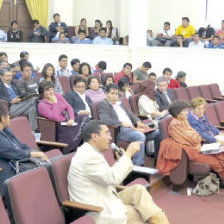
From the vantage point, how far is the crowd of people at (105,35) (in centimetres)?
1004

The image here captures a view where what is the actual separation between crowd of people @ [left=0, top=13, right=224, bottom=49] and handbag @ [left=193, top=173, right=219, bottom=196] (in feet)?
19.6

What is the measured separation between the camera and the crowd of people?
32.9ft

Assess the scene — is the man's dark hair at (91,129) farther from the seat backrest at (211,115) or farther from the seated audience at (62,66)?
the seated audience at (62,66)

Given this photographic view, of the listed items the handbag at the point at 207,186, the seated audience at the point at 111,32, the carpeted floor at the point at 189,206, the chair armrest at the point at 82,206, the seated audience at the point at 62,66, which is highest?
the seated audience at the point at 111,32

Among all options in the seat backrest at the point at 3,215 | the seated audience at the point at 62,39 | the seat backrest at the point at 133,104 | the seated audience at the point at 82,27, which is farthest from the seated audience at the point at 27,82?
the seated audience at the point at 82,27

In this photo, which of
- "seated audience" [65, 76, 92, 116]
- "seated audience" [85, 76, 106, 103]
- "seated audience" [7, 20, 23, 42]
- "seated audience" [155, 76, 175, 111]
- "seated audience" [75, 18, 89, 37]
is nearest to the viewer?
"seated audience" [65, 76, 92, 116]

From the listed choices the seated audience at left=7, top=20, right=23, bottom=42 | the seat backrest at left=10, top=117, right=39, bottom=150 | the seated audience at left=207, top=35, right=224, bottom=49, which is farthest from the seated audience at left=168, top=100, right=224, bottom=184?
the seated audience at left=7, top=20, right=23, bottom=42

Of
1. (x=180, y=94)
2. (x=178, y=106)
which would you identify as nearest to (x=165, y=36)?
(x=180, y=94)

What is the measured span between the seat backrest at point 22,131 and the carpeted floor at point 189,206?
123cm

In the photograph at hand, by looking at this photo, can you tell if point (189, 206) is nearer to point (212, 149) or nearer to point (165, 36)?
point (212, 149)

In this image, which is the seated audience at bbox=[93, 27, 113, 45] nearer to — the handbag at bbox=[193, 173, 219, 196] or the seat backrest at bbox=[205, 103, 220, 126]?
the seat backrest at bbox=[205, 103, 220, 126]

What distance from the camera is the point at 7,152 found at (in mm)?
3207

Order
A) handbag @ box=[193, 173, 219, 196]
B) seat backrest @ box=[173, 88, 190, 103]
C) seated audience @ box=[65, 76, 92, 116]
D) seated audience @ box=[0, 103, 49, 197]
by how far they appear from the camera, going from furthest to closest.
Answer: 1. seat backrest @ box=[173, 88, 190, 103]
2. seated audience @ box=[65, 76, 92, 116]
3. handbag @ box=[193, 173, 219, 196]
4. seated audience @ box=[0, 103, 49, 197]

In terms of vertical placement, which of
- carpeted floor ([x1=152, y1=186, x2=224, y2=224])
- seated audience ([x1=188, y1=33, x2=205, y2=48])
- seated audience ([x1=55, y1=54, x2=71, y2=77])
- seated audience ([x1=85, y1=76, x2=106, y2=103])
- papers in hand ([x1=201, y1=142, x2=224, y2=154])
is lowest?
carpeted floor ([x1=152, y1=186, x2=224, y2=224])
